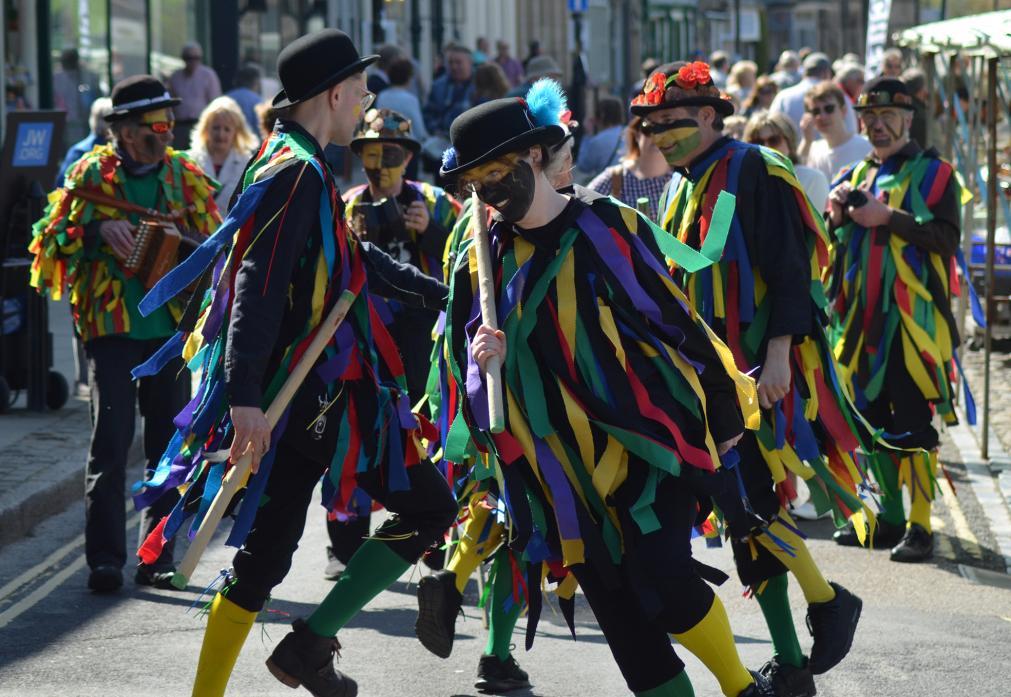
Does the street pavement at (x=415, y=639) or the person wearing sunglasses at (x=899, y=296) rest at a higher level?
the person wearing sunglasses at (x=899, y=296)

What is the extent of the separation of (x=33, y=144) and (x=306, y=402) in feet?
19.4

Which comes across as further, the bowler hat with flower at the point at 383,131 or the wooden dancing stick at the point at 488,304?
the bowler hat with flower at the point at 383,131

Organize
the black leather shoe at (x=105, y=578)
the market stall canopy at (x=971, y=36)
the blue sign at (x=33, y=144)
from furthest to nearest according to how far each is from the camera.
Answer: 1. the blue sign at (x=33, y=144)
2. the market stall canopy at (x=971, y=36)
3. the black leather shoe at (x=105, y=578)

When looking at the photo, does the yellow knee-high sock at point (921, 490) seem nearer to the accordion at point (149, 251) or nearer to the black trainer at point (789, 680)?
the black trainer at point (789, 680)

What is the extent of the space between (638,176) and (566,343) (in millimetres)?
4038

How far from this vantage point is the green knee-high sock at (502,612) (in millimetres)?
5293

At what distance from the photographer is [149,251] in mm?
6594

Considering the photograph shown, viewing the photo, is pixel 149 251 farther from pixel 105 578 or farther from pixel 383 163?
pixel 105 578

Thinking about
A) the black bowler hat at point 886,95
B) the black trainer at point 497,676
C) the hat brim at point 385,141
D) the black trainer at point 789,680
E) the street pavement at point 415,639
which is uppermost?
the black bowler hat at point 886,95

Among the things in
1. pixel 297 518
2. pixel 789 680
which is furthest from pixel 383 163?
pixel 789 680

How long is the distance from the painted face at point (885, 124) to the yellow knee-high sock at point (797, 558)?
8.67ft

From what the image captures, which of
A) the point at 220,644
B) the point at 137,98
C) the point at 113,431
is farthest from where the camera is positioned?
the point at 137,98

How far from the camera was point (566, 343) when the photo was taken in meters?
4.09

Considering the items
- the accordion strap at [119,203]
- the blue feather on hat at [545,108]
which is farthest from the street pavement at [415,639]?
the blue feather on hat at [545,108]
